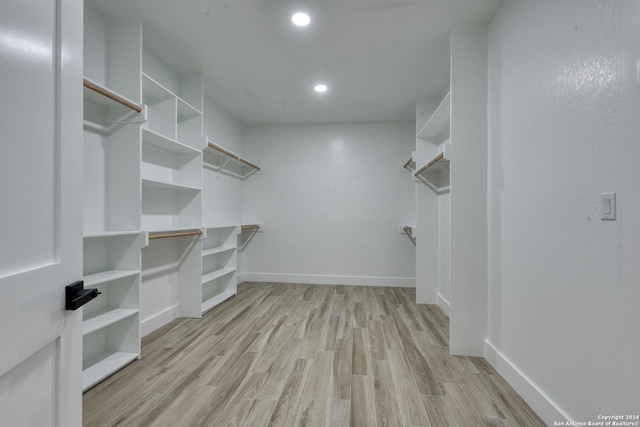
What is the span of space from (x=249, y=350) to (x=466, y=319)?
66.8 inches

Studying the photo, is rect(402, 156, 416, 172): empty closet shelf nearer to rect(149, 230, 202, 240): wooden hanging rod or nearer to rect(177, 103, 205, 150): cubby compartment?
rect(177, 103, 205, 150): cubby compartment

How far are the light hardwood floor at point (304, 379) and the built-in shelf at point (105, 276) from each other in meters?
0.65

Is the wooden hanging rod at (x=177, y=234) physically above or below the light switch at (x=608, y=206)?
below

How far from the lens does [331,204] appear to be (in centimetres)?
455

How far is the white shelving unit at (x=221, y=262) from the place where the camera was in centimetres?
359

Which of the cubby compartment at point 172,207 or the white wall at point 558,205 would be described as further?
the cubby compartment at point 172,207

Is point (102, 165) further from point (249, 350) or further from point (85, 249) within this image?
point (249, 350)

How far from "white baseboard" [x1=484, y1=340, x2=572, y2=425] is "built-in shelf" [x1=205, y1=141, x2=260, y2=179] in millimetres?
3064

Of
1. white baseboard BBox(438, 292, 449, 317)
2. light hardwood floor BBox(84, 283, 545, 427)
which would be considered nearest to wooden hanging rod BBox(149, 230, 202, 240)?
light hardwood floor BBox(84, 283, 545, 427)

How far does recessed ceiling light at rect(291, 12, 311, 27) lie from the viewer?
2079 mm

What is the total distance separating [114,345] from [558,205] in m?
2.94

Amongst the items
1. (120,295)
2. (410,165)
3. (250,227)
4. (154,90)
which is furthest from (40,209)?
(410,165)

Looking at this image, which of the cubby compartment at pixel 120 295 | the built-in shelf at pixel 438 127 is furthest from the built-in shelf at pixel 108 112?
the built-in shelf at pixel 438 127

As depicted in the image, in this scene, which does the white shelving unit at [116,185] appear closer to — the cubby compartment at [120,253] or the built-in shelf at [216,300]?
the cubby compartment at [120,253]
